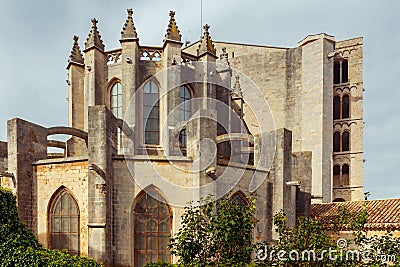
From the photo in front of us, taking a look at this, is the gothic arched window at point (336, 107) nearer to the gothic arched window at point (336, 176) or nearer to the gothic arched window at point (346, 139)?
the gothic arched window at point (346, 139)

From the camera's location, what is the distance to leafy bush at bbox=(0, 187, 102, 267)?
1008cm

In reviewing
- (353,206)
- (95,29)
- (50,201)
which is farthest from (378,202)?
(95,29)

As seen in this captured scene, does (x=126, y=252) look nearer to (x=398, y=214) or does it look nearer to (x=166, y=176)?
(x=166, y=176)

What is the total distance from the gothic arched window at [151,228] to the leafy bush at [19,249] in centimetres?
300

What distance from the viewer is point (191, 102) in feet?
64.2

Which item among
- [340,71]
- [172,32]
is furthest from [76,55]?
[340,71]

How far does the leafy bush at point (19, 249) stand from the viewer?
10.1 metres

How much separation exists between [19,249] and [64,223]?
10.3 feet

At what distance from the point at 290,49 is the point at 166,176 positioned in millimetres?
17764

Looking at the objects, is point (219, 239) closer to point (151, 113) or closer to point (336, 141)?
point (151, 113)

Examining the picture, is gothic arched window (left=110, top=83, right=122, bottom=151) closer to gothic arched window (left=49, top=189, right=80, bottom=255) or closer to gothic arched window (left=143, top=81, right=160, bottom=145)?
gothic arched window (left=143, top=81, right=160, bottom=145)

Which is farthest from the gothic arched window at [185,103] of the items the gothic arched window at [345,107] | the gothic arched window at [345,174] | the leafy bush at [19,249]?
the gothic arched window at [345,107]

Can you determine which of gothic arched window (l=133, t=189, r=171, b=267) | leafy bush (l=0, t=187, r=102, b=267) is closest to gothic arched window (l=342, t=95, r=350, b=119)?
gothic arched window (l=133, t=189, r=171, b=267)

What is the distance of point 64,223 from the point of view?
13578 millimetres
